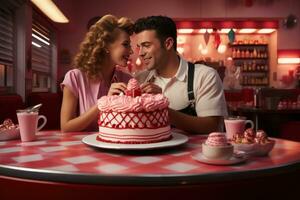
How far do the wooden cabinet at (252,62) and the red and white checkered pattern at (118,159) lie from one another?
310 inches

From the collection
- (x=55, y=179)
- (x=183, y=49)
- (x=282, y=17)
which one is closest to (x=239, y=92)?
(x=183, y=49)

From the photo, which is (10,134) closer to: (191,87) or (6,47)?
(191,87)

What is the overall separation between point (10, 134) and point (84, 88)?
667 mm

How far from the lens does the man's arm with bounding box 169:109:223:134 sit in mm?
1658

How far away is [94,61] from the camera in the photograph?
2.06m

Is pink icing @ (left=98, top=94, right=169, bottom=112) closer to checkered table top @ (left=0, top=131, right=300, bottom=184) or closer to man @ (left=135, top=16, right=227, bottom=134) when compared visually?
checkered table top @ (left=0, top=131, right=300, bottom=184)

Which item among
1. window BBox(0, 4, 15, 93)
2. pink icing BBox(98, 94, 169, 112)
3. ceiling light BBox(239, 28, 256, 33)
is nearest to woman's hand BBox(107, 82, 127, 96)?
pink icing BBox(98, 94, 169, 112)

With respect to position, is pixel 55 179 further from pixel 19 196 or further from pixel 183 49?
pixel 183 49

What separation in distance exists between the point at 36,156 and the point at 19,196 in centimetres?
19

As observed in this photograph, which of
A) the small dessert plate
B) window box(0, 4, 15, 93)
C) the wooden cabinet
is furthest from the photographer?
the wooden cabinet

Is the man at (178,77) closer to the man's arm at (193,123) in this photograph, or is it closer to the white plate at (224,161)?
the man's arm at (193,123)

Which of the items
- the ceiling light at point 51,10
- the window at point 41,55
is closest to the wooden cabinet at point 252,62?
the window at point 41,55

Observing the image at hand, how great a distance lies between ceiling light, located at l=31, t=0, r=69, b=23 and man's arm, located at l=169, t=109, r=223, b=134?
3342mm

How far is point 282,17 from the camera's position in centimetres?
844
